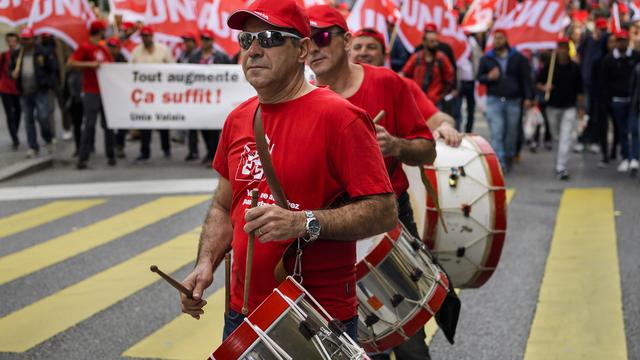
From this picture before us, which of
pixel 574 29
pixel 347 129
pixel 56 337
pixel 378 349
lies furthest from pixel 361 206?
pixel 574 29

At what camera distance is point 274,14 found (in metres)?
3.28

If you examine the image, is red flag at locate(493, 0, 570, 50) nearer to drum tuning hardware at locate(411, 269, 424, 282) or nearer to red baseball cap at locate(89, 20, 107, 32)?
red baseball cap at locate(89, 20, 107, 32)

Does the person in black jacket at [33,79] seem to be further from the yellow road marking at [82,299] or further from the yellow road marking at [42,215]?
the yellow road marking at [82,299]

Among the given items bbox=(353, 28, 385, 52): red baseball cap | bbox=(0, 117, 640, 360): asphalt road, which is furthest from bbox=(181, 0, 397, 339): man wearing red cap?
bbox=(0, 117, 640, 360): asphalt road

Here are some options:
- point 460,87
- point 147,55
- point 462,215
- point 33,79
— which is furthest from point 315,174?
point 460,87

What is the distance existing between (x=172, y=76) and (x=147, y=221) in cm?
485

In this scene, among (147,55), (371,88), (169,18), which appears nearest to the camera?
(371,88)

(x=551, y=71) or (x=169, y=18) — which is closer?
(x=551, y=71)

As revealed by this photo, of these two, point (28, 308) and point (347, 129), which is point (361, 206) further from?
point (28, 308)

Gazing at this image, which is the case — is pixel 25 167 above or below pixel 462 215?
below

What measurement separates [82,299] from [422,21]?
28.3 feet

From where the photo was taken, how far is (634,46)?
47.6 ft

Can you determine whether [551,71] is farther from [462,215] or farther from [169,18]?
[462,215]

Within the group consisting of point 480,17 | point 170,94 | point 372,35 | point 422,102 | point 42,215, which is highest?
point 372,35
